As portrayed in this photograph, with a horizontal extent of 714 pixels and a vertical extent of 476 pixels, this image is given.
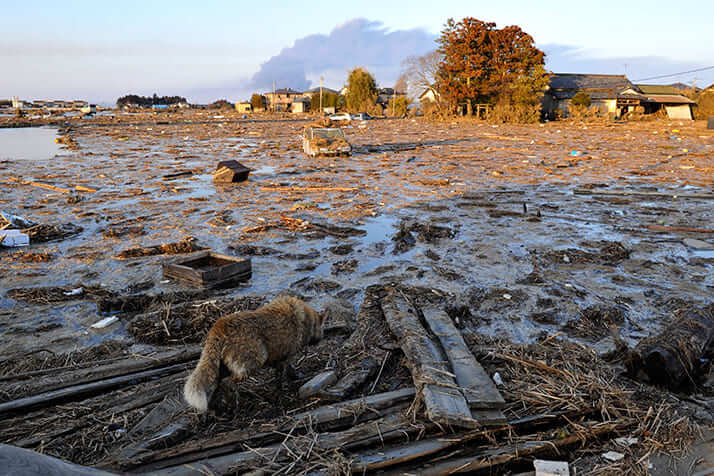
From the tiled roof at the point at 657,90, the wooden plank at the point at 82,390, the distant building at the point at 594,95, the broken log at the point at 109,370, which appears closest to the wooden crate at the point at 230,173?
the broken log at the point at 109,370

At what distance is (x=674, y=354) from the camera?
387 cm

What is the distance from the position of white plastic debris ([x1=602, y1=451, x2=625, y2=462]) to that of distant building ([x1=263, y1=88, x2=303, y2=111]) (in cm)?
10389

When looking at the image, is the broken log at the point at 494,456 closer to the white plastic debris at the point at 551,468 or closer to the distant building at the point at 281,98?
the white plastic debris at the point at 551,468

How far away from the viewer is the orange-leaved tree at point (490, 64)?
43062mm

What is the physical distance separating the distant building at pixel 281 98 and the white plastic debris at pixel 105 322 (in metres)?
101

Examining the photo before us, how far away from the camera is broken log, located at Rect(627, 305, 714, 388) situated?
3828mm

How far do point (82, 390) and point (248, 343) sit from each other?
4.90 feet

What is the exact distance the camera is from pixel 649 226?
9031mm

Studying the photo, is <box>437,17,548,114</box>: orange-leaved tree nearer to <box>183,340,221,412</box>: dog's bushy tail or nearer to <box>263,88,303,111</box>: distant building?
<box>183,340,221,412</box>: dog's bushy tail

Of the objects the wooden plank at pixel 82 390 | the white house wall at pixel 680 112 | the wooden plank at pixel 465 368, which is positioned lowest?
the wooden plank at pixel 82 390

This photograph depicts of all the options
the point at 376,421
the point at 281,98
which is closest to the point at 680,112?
the point at 376,421

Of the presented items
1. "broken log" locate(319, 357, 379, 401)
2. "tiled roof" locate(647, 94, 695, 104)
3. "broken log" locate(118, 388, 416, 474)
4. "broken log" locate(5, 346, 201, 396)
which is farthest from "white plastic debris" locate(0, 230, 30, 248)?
"tiled roof" locate(647, 94, 695, 104)

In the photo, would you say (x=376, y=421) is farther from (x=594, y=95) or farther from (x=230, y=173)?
(x=594, y=95)

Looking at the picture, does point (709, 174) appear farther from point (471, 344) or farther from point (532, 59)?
point (532, 59)
